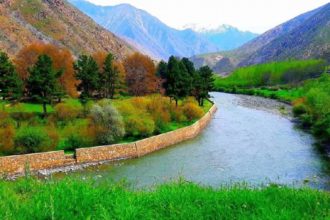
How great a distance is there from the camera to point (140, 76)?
94.6m

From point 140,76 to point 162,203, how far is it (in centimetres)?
8504

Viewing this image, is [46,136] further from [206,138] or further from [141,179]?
[206,138]

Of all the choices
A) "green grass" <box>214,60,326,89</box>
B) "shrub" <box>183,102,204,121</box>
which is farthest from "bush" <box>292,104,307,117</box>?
"green grass" <box>214,60,326,89</box>

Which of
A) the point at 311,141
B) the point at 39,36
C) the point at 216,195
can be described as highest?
the point at 39,36

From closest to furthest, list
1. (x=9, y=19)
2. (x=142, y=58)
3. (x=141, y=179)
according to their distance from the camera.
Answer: (x=141, y=179), (x=142, y=58), (x=9, y=19)

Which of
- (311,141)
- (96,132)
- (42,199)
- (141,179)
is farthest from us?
(311,141)

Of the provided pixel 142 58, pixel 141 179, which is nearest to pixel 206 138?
pixel 141 179

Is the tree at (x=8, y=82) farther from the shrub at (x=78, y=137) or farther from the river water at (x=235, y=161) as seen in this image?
the river water at (x=235, y=161)

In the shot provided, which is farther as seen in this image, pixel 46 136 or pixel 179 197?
pixel 46 136

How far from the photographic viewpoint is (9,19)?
161750 millimetres

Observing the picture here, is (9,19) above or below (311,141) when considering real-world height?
above

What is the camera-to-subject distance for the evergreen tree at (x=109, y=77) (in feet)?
247

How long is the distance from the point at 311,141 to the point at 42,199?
5192 centimetres

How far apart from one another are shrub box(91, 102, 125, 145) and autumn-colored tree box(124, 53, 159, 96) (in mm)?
40507
